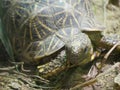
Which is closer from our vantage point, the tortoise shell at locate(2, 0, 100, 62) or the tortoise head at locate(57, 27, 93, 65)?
the tortoise head at locate(57, 27, 93, 65)

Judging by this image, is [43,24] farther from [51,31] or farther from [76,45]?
[76,45]

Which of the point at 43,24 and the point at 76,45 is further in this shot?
the point at 43,24

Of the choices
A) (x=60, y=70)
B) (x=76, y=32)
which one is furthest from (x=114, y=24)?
(x=60, y=70)

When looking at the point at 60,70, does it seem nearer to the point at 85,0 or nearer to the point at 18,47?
the point at 18,47

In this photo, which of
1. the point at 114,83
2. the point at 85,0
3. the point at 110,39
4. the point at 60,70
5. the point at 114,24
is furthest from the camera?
the point at 114,24

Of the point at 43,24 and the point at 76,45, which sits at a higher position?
the point at 43,24

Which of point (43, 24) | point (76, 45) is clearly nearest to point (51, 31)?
point (43, 24)
